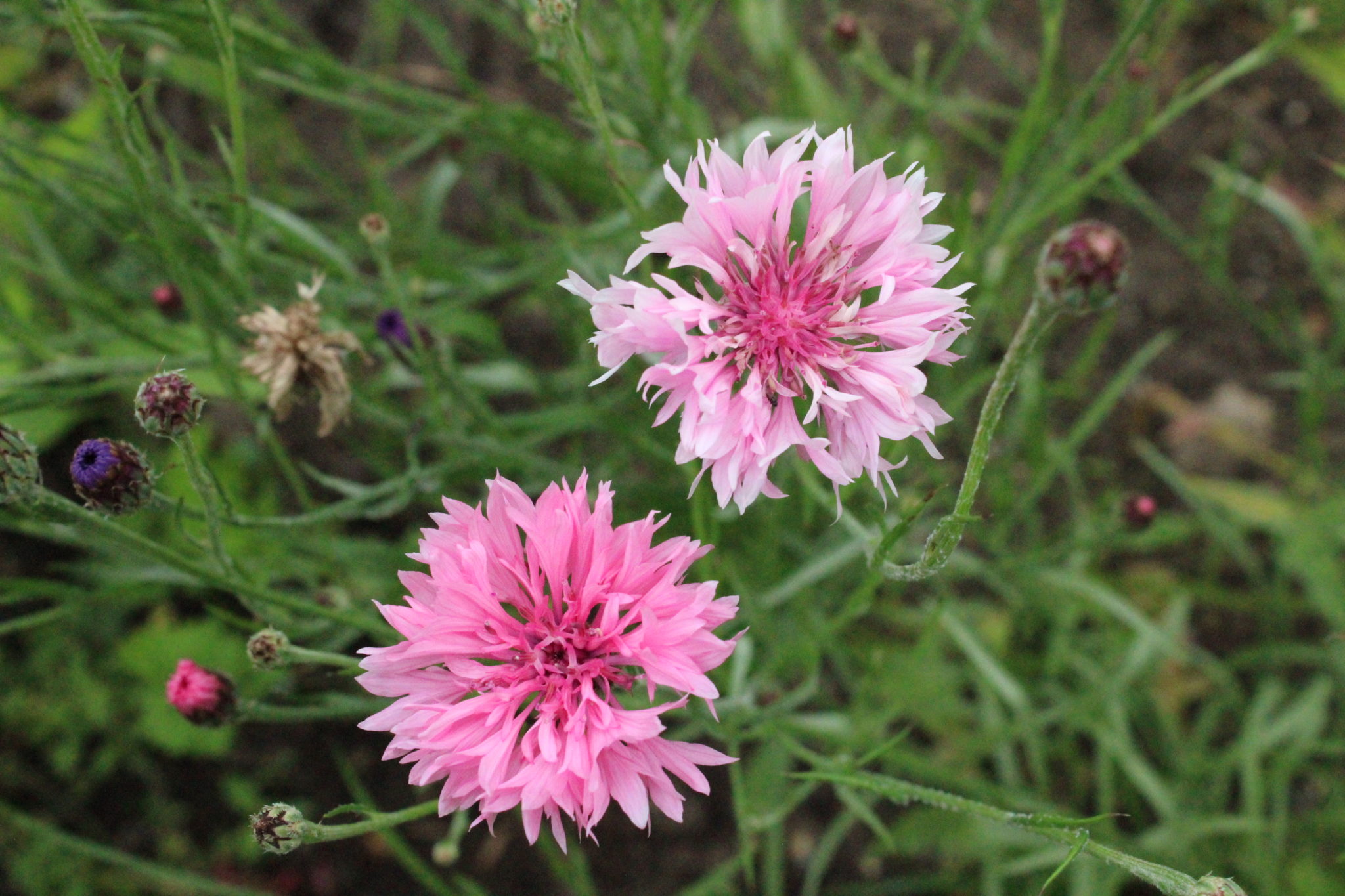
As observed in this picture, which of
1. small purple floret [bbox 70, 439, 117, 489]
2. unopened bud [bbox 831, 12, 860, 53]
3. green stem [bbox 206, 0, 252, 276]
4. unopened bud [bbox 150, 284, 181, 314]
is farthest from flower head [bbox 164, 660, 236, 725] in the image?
unopened bud [bbox 831, 12, 860, 53]

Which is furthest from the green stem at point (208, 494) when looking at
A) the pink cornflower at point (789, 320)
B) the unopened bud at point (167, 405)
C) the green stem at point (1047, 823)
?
→ the green stem at point (1047, 823)

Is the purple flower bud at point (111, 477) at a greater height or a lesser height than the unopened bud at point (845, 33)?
lesser

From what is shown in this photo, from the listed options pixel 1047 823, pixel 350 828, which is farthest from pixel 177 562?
pixel 1047 823

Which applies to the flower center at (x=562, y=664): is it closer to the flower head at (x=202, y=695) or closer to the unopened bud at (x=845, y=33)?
the flower head at (x=202, y=695)

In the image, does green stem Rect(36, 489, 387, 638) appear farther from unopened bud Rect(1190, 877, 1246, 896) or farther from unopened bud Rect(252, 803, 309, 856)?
unopened bud Rect(1190, 877, 1246, 896)

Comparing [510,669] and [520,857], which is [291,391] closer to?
[510,669]

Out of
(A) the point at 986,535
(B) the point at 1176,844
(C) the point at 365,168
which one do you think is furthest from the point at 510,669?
(B) the point at 1176,844
